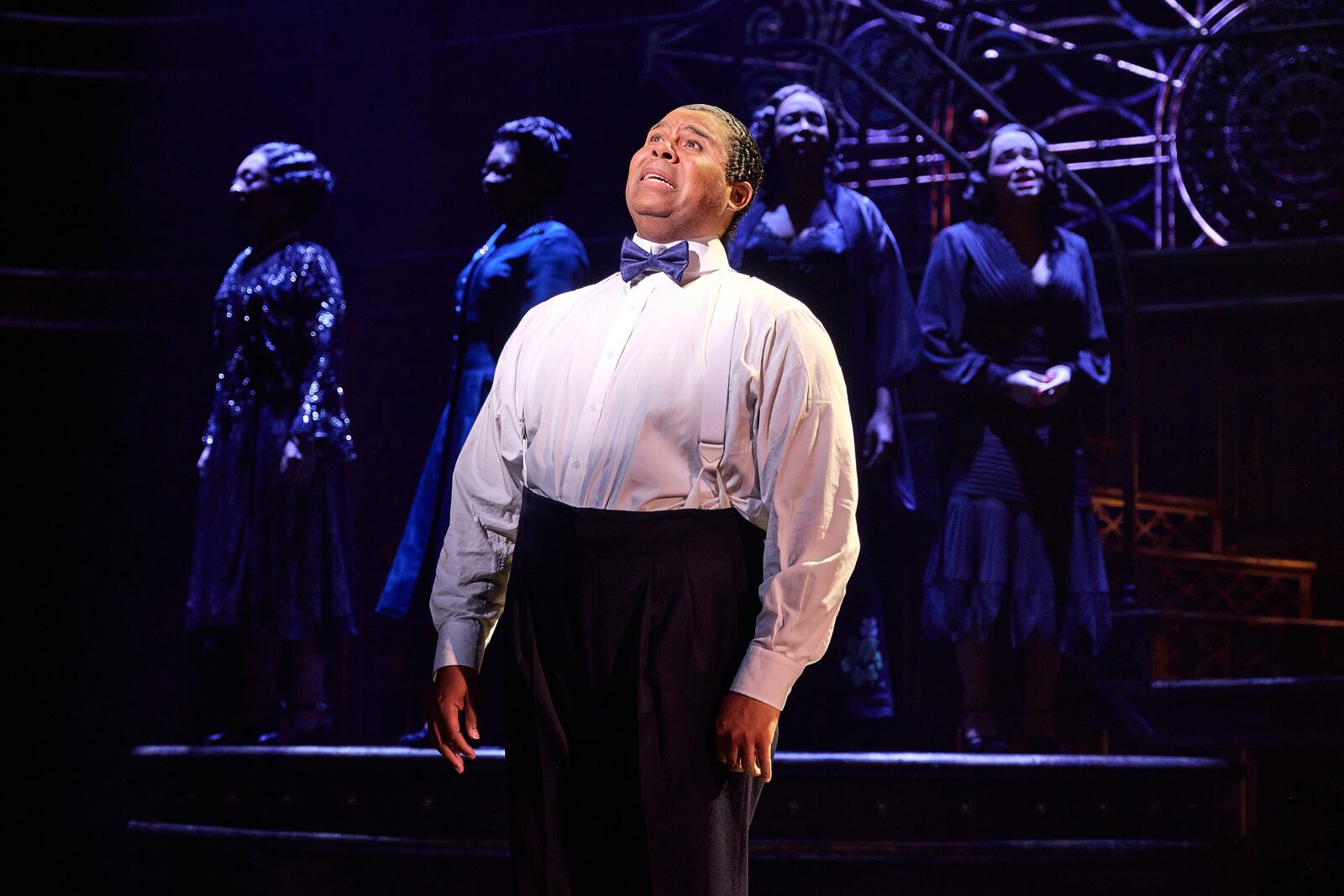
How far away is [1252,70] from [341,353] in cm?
321

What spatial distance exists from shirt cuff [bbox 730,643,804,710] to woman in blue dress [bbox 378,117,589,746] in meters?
1.89

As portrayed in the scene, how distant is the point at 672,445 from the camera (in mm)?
1819

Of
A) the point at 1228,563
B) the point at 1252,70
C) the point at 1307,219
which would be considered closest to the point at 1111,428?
the point at 1228,563

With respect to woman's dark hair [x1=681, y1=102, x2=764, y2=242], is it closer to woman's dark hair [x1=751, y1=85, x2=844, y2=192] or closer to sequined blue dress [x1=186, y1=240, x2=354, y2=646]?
woman's dark hair [x1=751, y1=85, x2=844, y2=192]

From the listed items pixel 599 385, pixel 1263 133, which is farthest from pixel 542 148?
pixel 1263 133

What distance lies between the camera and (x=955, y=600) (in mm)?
3430

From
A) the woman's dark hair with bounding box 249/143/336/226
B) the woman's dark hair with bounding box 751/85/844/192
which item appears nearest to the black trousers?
the woman's dark hair with bounding box 751/85/844/192

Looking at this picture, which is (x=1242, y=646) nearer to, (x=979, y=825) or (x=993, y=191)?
(x=979, y=825)

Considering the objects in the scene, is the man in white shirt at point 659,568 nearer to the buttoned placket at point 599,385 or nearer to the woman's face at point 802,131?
the buttoned placket at point 599,385

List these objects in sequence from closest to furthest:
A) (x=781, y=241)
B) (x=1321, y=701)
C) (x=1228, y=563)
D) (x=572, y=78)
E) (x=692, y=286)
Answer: (x=692, y=286)
(x=1321, y=701)
(x=781, y=241)
(x=1228, y=563)
(x=572, y=78)

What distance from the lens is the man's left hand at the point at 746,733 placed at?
66.6 inches

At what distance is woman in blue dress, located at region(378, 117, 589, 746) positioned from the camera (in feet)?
11.4

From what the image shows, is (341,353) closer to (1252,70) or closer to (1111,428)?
(1111,428)

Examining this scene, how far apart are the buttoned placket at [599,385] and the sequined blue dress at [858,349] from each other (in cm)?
159
